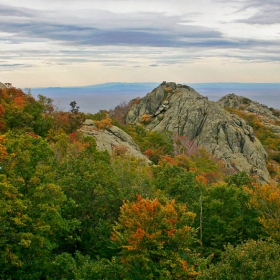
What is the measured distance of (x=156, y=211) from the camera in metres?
20.3

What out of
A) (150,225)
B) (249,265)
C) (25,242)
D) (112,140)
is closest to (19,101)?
(112,140)

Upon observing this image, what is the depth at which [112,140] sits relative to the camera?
200ft

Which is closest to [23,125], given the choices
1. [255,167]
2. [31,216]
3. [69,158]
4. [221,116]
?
[69,158]

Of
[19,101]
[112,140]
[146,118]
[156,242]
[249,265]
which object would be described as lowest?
[146,118]

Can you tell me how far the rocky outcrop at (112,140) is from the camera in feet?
184

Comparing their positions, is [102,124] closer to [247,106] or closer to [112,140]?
[112,140]

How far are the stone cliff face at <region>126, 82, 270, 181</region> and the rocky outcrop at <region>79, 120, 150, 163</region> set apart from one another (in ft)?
83.3

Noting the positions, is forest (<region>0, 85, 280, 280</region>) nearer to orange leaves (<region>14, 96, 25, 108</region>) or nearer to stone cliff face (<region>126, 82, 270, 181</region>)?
orange leaves (<region>14, 96, 25, 108</region>)

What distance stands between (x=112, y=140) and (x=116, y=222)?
131 ft

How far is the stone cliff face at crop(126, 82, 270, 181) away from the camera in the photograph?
3403 inches

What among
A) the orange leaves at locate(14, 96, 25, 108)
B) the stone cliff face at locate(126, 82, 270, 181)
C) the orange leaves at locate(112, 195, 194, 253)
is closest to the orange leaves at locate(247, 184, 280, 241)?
the orange leaves at locate(112, 195, 194, 253)

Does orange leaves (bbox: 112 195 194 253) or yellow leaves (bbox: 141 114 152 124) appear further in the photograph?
yellow leaves (bbox: 141 114 152 124)

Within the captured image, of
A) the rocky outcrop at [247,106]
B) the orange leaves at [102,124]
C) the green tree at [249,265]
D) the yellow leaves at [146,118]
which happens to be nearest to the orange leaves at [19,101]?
the orange leaves at [102,124]

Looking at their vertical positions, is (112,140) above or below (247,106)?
above
